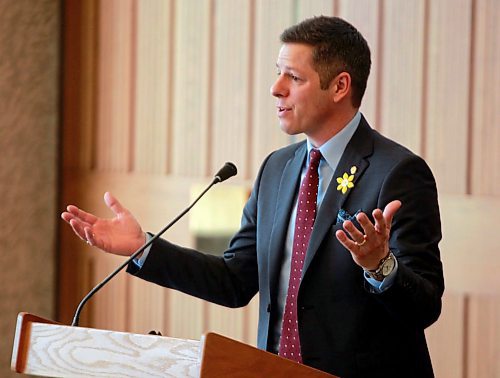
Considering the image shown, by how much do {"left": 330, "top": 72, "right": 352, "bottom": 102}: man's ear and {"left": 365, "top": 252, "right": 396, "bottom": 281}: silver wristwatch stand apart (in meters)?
0.64

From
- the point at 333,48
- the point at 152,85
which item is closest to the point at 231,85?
the point at 152,85

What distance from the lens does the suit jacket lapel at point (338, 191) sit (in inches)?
102

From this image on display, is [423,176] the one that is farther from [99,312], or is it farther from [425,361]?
[99,312]

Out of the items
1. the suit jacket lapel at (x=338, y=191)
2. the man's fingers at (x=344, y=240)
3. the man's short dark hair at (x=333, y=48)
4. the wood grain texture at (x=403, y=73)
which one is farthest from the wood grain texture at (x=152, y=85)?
the man's fingers at (x=344, y=240)

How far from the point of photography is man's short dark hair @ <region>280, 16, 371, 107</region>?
2.75 metres

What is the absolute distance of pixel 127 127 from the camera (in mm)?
4934

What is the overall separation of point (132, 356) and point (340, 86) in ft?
3.49

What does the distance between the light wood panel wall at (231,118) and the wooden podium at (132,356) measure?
1.84m

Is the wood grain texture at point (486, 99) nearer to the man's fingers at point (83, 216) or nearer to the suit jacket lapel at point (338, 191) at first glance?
the suit jacket lapel at point (338, 191)

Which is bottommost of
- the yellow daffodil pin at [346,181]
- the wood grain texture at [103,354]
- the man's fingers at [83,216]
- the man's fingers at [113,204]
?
the wood grain texture at [103,354]

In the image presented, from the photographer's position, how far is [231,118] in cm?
452


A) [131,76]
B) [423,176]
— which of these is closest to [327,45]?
[423,176]

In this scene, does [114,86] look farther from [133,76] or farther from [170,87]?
[170,87]

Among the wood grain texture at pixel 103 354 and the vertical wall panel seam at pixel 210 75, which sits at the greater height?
the vertical wall panel seam at pixel 210 75
